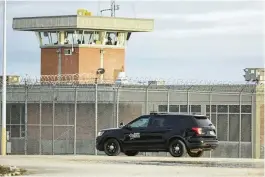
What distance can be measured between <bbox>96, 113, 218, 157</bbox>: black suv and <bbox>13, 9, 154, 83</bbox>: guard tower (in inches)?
1346

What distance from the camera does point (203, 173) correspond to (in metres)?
22.3

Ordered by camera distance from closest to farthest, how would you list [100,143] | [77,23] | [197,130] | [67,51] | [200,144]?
[200,144], [197,130], [100,143], [67,51], [77,23]

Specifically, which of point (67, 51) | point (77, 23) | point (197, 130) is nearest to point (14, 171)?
point (197, 130)

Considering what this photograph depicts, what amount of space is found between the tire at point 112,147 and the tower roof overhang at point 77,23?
1450 inches

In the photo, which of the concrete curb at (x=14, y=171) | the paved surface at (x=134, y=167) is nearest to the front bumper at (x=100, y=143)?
the paved surface at (x=134, y=167)

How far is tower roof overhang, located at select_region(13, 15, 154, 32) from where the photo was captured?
224ft

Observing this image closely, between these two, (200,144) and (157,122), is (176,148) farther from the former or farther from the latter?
(157,122)

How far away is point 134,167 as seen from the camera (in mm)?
24312

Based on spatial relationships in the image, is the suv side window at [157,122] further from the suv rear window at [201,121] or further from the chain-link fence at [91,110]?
the chain-link fence at [91,110]

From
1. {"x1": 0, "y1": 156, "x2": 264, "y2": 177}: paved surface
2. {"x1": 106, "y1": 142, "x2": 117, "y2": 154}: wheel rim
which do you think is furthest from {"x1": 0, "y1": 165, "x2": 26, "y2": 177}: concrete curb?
{"x1": 106, "y1": 142, "x2": 117, "y2": 154}: wheel rim

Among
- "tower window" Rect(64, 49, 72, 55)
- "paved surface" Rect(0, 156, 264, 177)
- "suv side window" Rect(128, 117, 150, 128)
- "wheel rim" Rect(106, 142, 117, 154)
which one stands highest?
"tower window" Rect(64, 49, 72, 55)

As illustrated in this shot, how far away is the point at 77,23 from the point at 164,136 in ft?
125

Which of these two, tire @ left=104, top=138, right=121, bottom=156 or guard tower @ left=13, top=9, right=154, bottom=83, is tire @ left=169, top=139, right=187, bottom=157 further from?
guard tower @ left=13, top=9, right=154, bottom=83

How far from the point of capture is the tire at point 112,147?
31527mm
